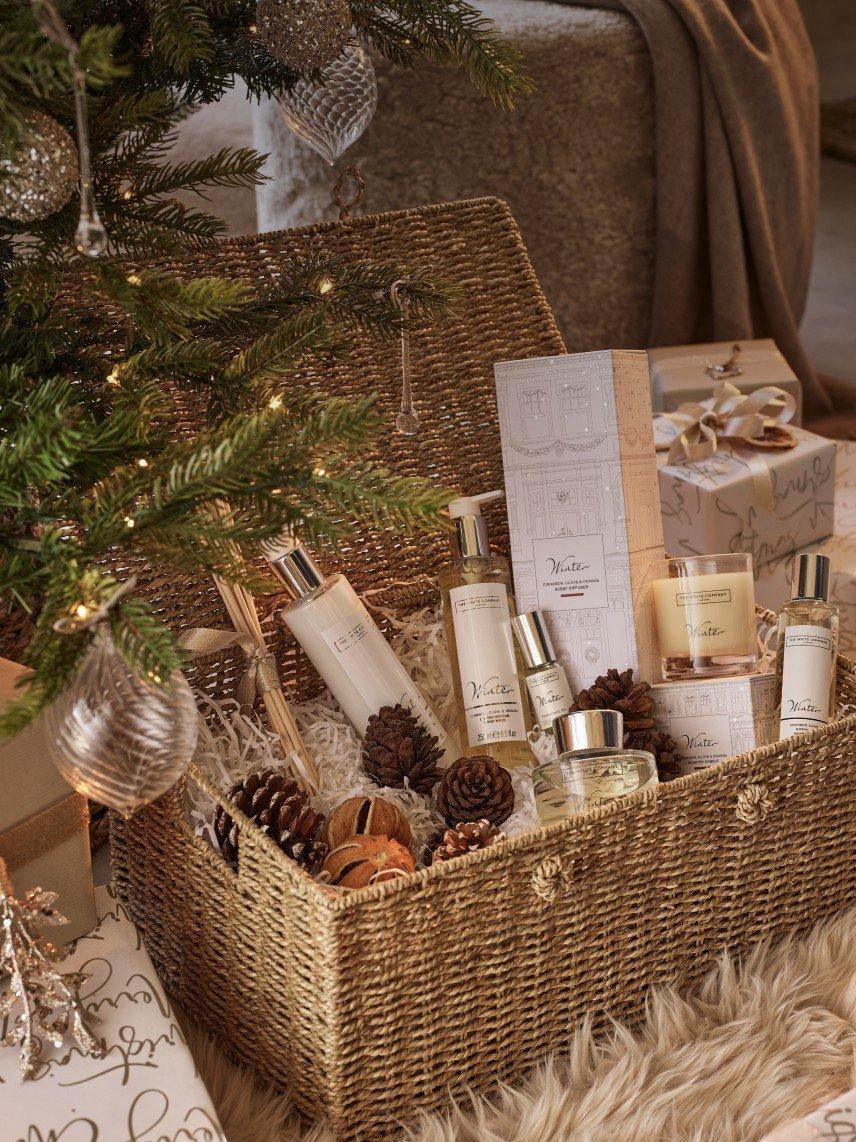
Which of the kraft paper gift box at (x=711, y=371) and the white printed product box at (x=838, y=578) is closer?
the white printed product box at (x=838, y=578)

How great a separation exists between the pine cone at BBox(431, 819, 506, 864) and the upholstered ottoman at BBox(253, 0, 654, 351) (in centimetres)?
104

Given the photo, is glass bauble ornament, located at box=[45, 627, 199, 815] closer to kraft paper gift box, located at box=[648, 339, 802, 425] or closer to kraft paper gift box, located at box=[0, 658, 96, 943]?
kraft paper gift box, located at box=[0, 658, 96, 943]

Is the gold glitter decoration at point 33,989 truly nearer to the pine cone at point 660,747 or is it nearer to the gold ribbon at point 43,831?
the gold ribbon at point 43,831

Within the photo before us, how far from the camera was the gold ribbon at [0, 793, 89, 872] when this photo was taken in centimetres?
69

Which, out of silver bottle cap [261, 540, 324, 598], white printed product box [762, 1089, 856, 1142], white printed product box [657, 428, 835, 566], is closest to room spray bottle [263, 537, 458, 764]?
silver bottle cap [261, 540, 324, 598]

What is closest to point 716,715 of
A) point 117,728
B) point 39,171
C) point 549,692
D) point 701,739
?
point 701,739

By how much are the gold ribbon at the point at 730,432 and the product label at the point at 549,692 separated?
49 cm

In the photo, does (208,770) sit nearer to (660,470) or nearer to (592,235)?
(660,470)

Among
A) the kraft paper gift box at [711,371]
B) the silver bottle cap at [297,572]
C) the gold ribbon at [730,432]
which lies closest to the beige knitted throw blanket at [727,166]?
the kraft paper gift box at [711,371]

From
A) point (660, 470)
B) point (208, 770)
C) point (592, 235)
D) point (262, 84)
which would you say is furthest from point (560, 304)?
point (208, 770)

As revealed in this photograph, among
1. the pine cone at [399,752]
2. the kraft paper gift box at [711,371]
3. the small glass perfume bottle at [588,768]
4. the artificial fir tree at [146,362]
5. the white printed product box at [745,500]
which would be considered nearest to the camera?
the artificial fir tree at [146,362]

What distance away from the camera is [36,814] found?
0.70m

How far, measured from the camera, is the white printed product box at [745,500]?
1.21m

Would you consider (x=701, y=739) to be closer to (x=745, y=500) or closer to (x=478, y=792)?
(x=478, y=792)
